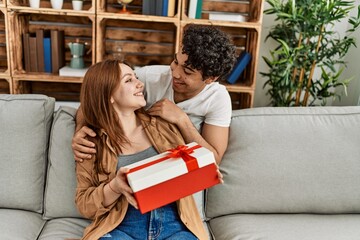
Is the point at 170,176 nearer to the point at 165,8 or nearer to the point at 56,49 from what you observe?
the point at 165,8

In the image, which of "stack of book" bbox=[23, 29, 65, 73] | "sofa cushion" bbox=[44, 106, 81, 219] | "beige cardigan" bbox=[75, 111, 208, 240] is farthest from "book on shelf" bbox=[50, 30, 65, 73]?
"beige cardigan" bbox=[75, 111, 208, 240]

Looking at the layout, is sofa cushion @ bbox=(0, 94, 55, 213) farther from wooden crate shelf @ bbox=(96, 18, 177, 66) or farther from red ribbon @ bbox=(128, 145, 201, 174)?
wooden crate shelf @ bbox=(96, 18, 177, 66)

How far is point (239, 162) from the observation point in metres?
1.63

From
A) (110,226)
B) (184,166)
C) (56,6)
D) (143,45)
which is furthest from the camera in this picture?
(143,45)

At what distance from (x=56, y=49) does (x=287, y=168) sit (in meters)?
1.61

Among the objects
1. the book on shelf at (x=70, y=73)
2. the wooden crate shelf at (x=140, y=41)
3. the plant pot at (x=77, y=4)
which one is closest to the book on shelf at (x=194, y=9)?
the wooden crate shelf at (x=140, y=41)

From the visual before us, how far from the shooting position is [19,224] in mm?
1451

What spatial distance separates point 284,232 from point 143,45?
168 centimetres

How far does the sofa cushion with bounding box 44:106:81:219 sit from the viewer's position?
60.1 inches

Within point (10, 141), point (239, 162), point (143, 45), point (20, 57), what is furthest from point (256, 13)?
point (10, 141)

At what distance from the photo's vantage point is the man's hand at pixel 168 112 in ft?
4.93

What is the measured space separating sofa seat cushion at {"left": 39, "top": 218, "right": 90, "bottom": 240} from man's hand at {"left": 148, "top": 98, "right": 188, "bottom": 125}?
0.53 metres

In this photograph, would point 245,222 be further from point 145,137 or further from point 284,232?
point 145,137

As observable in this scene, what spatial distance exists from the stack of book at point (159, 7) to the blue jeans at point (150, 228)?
1.36 meters
